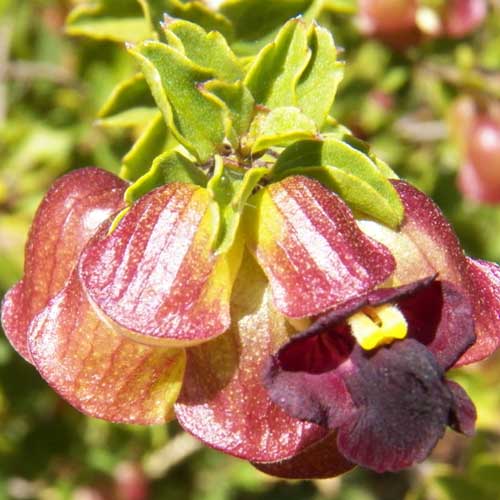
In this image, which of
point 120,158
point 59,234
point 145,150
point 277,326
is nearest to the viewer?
point 277,326

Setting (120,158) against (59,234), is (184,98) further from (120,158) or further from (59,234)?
(120,158)

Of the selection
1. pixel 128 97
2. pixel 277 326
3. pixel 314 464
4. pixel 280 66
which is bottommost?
pixel 314 464

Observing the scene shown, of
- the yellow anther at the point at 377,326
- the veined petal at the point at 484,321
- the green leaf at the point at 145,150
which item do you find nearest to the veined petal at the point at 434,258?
the veined petal at the point at 484,321

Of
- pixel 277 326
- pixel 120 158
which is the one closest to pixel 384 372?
pixel 277 326

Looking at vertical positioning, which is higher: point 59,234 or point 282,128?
point 282,128

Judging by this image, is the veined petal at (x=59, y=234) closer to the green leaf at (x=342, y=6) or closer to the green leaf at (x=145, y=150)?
the green leaf at (x=145, y=150)

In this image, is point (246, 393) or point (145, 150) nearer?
point (246, 393)
